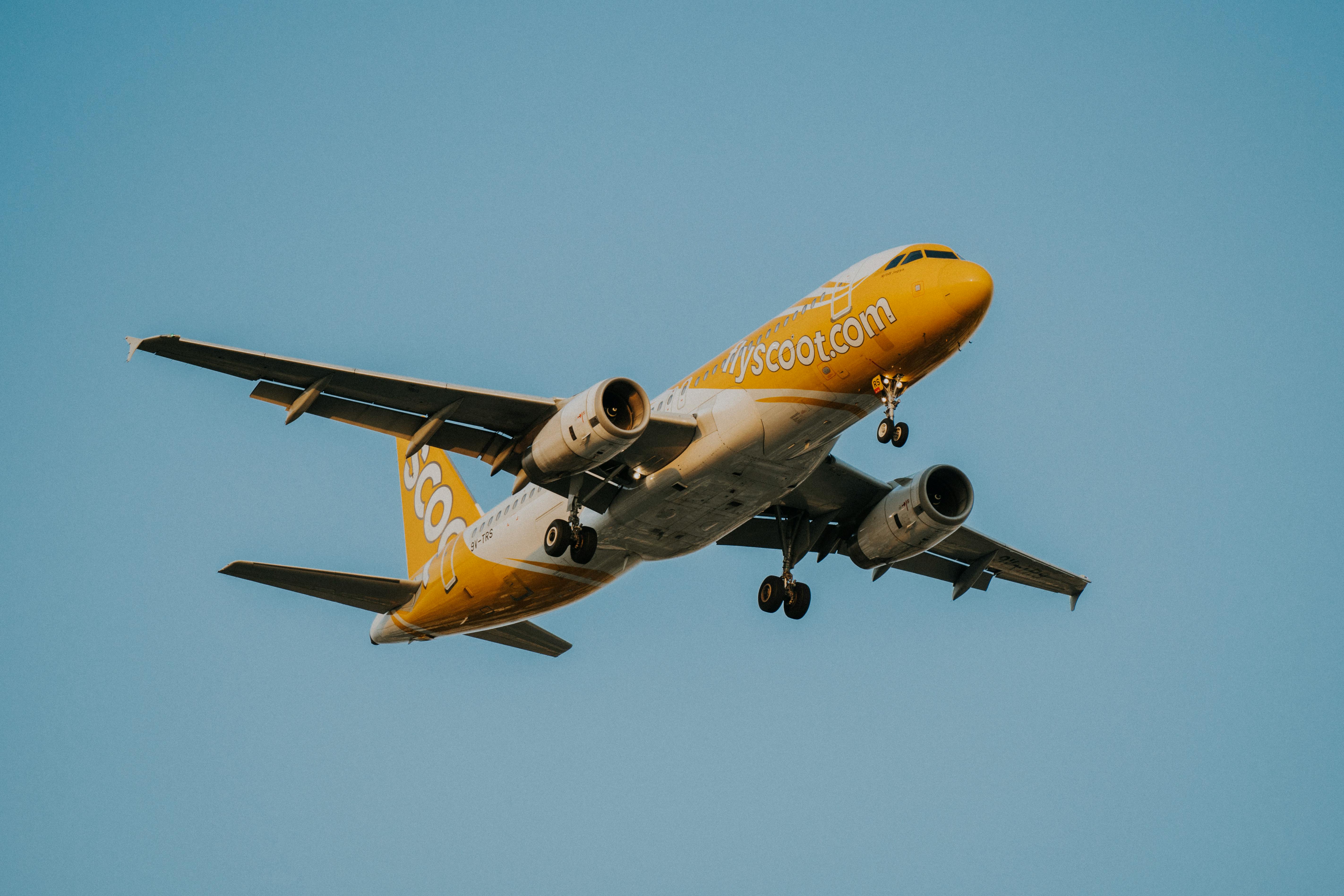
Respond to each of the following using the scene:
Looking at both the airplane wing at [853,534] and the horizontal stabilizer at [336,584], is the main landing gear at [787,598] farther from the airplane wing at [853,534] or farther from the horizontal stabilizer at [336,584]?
the horizontal stabilizer at [336,584]

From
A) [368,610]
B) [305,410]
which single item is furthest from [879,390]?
[368,610]

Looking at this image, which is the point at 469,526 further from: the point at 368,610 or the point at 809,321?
the point at 809,321

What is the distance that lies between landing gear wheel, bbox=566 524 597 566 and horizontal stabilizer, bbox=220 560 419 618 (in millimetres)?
6670

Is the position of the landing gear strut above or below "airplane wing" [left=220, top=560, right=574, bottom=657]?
above

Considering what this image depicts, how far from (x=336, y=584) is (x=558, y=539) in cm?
738

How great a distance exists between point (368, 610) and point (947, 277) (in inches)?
674

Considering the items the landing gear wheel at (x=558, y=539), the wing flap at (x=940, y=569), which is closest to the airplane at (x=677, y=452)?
the landing gear wheel at (x=558, y=539)

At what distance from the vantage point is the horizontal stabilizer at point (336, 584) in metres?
27.2

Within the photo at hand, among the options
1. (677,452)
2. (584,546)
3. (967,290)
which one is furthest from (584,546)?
(967,290)

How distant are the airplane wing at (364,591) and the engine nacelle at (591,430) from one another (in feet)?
25.1

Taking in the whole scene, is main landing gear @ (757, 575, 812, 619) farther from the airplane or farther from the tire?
the tire

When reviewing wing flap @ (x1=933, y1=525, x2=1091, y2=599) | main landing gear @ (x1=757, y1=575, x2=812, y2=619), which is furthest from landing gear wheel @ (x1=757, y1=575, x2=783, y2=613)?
wing flap @ (x1=933, y1=525, x2=1091, y2=599)

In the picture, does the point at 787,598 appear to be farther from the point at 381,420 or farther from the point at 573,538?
the point at 381,420

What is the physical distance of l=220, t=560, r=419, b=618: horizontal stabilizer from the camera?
2720cm
